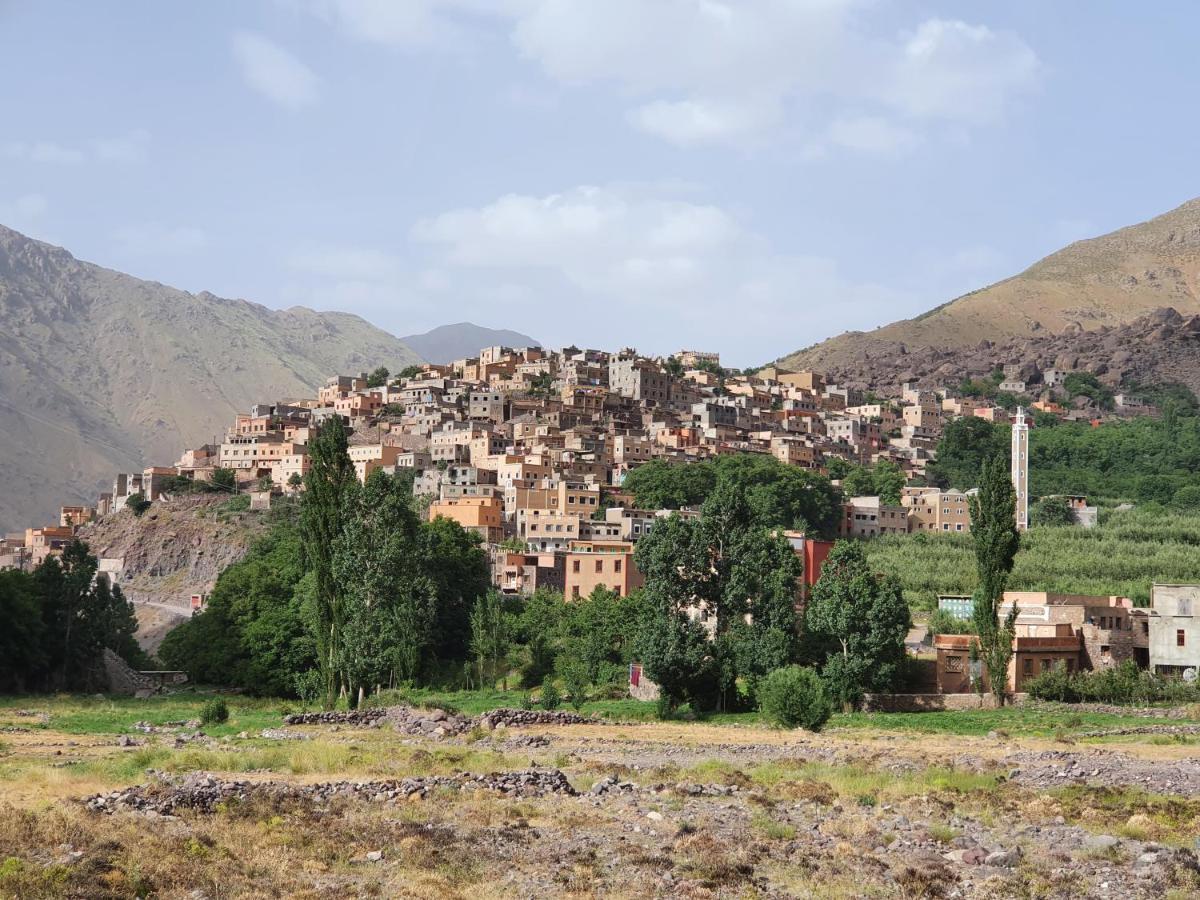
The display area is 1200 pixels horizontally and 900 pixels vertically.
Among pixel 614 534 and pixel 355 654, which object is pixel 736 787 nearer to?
pixel 355 654

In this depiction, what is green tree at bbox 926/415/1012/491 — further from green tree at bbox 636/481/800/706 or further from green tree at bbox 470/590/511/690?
green tree at bbox 636/481/800/706

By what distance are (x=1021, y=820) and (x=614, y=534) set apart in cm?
7139

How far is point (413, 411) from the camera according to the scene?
133000 mm

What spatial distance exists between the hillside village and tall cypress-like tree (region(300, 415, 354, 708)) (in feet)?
74.6

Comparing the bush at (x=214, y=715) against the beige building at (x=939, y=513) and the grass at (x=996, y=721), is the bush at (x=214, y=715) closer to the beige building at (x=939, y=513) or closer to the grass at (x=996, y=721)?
the grass at (x=996, y=721)

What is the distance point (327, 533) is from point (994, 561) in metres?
21.3

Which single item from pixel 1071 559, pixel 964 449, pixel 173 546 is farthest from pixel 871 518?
pixel 173 546

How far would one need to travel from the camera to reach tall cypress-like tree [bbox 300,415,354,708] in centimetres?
4769

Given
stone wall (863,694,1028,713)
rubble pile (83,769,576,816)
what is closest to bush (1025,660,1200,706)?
stone wall (863,694,1028,713)

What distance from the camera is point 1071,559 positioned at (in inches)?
3201

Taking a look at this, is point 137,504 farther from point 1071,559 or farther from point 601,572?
point 1071,559

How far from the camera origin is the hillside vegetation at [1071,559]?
73.5 m

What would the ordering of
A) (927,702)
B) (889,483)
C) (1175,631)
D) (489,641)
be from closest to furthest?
(927,702) < (1175,631) < (489,641) < (889,483)

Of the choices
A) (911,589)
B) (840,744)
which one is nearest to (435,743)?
(840,744)
